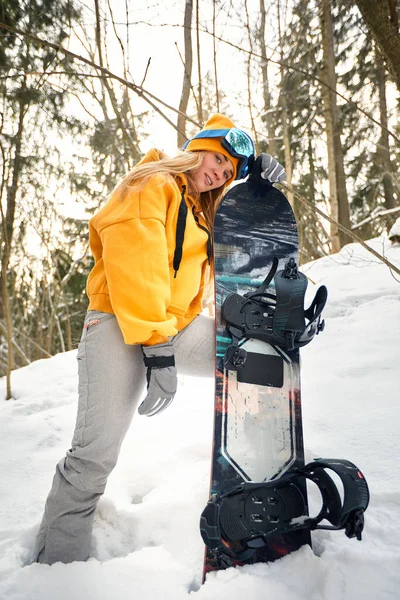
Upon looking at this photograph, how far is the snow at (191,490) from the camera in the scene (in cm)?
108

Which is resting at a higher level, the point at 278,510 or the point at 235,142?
the point at 235,142

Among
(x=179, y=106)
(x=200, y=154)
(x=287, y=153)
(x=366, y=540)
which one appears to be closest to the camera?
(x=366, y=540)

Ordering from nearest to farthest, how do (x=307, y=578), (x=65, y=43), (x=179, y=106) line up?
(x=307, y=578) < (x=179, y=106) < (x=65, y=43)

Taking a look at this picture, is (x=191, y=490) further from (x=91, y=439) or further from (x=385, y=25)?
(x=385, y=25)

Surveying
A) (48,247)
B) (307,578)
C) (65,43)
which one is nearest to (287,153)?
(65,43)

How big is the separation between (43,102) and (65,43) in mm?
742

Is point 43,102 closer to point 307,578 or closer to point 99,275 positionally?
point 99,275

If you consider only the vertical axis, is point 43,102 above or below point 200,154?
above

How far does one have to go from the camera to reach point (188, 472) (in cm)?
167

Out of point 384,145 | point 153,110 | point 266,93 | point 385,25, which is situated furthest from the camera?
point 384,145

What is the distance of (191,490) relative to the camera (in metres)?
1.55

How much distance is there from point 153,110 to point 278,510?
129 inches

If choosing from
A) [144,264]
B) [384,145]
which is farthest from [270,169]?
[384,145]

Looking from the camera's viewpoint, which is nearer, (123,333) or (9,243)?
(123,333)
